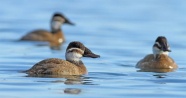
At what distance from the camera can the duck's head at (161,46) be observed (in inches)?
890

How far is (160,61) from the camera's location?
22.7 meters

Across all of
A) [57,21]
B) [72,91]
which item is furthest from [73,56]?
[57,21]

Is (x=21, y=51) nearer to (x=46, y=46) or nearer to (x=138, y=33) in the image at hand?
(x=46, y=46)

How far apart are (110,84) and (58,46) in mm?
12595

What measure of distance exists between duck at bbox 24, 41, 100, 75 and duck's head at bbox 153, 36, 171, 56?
10.4ft

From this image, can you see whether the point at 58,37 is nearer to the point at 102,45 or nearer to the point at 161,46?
the point at 102,45

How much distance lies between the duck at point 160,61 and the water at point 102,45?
0.34 metres

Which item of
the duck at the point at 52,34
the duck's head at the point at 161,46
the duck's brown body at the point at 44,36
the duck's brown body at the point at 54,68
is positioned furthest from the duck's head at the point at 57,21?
the duck's brown body at the point at 54,68

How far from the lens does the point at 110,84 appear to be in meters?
18.3

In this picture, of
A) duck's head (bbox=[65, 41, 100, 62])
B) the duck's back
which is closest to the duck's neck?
the duck's back

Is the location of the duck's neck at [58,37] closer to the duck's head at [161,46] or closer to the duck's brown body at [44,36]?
the duck's brown body at [44,36]

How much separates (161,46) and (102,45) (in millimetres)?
6742

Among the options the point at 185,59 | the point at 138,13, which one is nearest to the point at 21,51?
the point at 185,59

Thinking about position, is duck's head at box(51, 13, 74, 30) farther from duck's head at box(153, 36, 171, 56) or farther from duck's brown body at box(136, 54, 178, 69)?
duck's brown body at box(136, 54, 178, 69)
